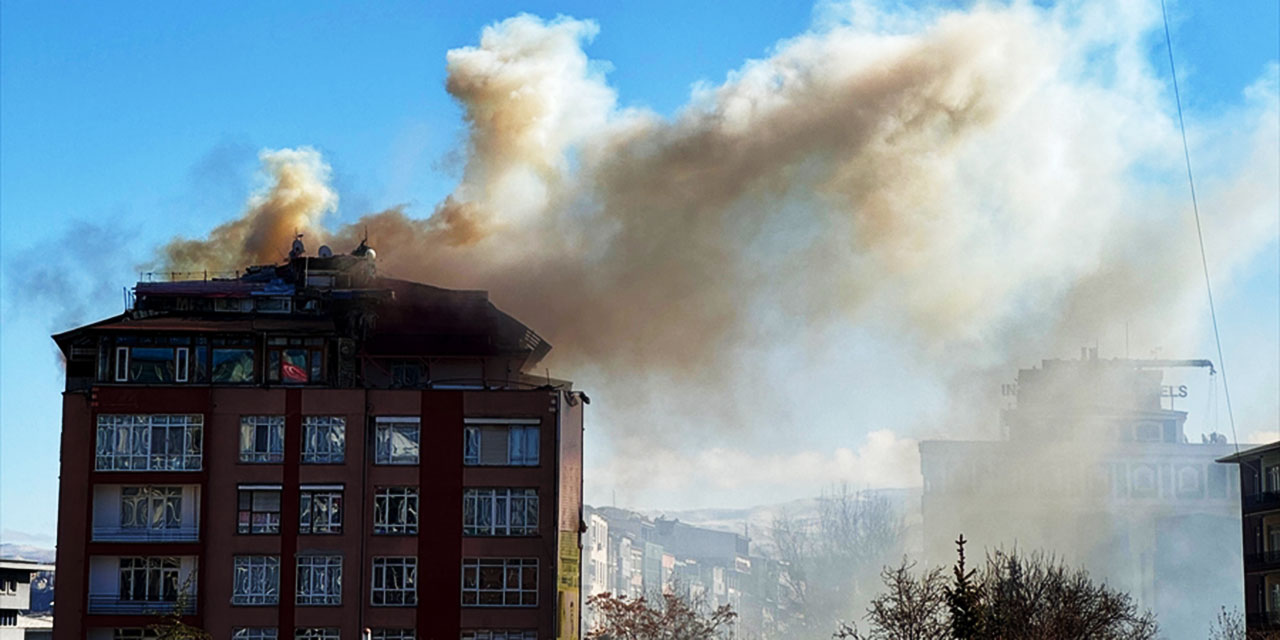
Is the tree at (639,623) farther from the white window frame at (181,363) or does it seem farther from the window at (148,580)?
the white window frame at (181,363)

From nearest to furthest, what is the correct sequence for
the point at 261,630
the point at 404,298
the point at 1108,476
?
the point at 261,630 < the point at 404,298 < the point at 1108,476

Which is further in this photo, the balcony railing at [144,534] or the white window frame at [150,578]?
the balcony railing at [144,534]

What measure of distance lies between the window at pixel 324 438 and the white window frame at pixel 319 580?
16.6ft

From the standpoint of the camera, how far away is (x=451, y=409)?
84.7 meters

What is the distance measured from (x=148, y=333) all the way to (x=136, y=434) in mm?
5493

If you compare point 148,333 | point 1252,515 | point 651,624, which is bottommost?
point 651,624

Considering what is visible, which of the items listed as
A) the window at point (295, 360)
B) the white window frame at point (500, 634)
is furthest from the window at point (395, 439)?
the white window frame at point (500, 634)

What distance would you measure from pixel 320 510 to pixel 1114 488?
392ft

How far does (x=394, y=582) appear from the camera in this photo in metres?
82.8

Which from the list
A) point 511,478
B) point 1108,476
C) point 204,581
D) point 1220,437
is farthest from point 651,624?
point 1220,437

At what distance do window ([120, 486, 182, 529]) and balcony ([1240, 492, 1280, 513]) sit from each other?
67487 mm

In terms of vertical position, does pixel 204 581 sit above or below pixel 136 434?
below

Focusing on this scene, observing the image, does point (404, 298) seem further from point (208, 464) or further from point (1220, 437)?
point (1220, 437)

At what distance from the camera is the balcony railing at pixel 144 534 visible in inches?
3255
